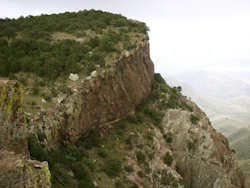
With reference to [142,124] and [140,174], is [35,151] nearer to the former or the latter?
[140,174]

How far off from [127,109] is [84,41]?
37.3 feet

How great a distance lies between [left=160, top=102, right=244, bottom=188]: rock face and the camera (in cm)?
2667

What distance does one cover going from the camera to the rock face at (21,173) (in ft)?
25.8

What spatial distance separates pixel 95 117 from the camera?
75.8ft

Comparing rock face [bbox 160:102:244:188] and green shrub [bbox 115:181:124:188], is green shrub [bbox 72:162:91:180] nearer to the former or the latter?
green shrub [bbox 115:181:124:188]

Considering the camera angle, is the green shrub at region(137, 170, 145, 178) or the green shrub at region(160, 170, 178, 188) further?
the green shrub at region(160, 170, 178, 188)

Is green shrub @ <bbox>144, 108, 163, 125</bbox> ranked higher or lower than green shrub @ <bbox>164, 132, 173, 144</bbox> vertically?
higher

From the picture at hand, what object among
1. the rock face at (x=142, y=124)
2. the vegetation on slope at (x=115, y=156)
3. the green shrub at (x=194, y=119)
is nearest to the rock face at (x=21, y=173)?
the rock face at (x=142, y=124)

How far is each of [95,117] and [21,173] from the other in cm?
1505

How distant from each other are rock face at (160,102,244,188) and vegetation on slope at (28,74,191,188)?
1678mm

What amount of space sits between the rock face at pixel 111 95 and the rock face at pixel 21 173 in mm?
9928

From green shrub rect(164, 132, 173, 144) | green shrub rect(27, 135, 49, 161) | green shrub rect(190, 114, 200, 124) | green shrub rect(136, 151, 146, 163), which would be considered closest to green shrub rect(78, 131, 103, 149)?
green shrub rect(136, 151, 146, 163)

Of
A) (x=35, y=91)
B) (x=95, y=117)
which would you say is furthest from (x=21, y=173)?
(x=95, y=117)

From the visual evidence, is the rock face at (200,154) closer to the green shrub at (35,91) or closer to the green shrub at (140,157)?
the green shrub at (140,157)
